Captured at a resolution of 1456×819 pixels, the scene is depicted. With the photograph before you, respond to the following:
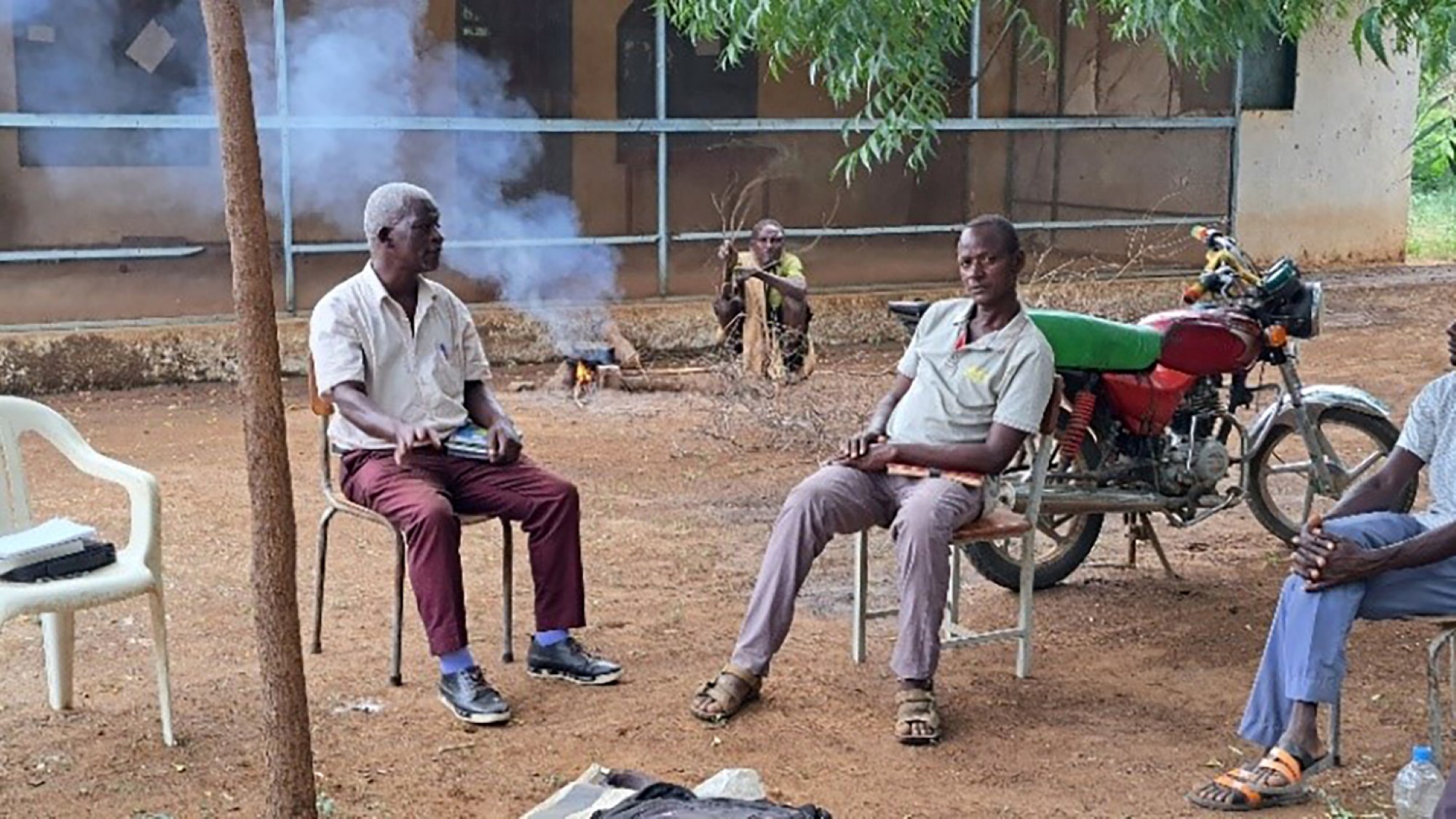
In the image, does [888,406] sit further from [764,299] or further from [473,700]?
[764,299]

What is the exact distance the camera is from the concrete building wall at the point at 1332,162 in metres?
15.4

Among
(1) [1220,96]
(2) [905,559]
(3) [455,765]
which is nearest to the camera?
(3) [455,765]

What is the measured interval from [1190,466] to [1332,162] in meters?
11.0

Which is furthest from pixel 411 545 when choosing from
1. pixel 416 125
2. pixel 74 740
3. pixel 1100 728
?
pixel 416 125

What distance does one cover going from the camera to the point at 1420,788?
3.91 metres

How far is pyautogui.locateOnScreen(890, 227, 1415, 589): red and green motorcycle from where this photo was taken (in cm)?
560

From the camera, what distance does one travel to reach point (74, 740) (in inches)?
176

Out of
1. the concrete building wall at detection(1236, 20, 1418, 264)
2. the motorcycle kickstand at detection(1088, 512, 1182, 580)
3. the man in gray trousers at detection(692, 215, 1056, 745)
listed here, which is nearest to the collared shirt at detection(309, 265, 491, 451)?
the man in gray trousers at detection(692, 215, 1056, 745)

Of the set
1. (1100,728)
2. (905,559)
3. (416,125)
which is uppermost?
(416,125)

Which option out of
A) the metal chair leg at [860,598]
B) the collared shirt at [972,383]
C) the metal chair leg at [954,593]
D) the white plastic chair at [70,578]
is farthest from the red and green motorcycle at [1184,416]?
the white plastic chair at [70,578]

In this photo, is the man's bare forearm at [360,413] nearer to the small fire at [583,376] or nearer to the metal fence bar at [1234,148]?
the small fire at [583,376]

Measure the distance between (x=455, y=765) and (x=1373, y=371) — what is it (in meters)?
7.90

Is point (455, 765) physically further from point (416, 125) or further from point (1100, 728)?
point (416, 125)

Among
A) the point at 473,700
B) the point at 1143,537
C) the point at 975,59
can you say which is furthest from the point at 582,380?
the point at 473,700
